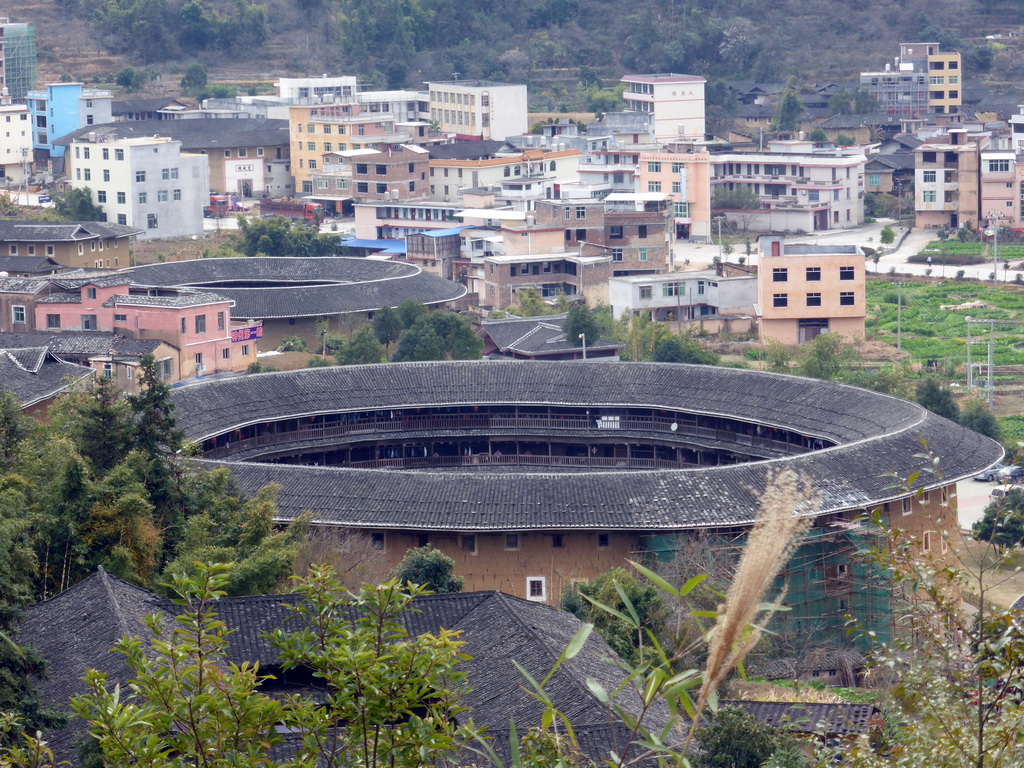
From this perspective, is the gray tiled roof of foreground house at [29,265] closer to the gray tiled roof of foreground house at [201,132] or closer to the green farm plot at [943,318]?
the gray tiled roof of foreground house at [201,132]

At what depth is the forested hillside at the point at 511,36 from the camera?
2906 inches

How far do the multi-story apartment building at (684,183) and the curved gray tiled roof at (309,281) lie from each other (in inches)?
489

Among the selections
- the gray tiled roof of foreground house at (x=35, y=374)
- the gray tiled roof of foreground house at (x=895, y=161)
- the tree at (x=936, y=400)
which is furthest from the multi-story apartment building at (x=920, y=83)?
the gray tiled roof of foreground house at (x=35, y=374)

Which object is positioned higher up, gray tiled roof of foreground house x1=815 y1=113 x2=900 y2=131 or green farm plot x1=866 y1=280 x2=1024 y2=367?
gray tiled roof of foreground house x1=815 y1=113 x2=900 y2=131

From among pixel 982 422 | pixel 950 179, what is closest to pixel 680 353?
pixel 982 422

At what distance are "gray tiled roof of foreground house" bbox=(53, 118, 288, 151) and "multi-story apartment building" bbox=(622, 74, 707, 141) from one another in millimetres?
13578

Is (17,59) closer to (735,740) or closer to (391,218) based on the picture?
(391,218)

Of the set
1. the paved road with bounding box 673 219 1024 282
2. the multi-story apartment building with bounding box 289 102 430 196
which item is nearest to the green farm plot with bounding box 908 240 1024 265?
the paved road with bounding box 673 219 1024 282

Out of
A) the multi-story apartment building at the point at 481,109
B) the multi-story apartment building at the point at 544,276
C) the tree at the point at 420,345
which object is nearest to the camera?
the tree at the point at 420,345

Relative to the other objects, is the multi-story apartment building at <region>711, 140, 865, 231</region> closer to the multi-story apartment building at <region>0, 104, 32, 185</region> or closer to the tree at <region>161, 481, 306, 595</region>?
the multi-story apartment building at <region>0, 104, 32, 185</region>

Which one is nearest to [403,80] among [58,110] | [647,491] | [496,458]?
[58,110]

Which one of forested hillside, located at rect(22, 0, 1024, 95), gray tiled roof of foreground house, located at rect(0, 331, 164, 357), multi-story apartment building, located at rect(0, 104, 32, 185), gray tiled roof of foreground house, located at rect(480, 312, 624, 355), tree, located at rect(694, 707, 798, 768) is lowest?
tree, located at rect(694, 707, 798, 768)

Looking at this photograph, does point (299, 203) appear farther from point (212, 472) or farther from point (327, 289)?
point (212, 472)

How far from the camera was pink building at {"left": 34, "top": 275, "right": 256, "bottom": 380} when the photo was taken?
36.5 metres
